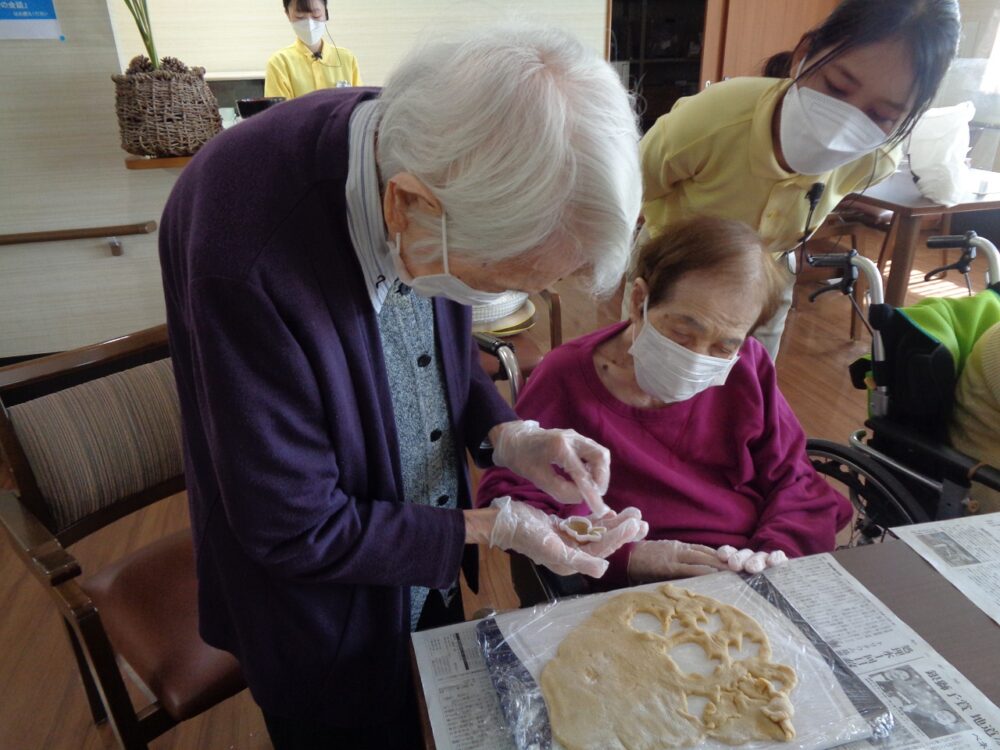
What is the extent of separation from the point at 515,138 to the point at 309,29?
3229mm

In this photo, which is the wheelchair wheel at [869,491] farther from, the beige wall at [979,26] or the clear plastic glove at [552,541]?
the beige wall at [979,26]

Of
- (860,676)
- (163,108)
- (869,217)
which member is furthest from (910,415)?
(869,217)

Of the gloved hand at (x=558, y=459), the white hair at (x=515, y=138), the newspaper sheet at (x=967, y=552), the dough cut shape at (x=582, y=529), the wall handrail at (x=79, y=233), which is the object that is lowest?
the newspaper sheet at (x=967, y=552)

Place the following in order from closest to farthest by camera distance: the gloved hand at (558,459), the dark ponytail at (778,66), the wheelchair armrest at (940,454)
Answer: the gloved hand at (558,459), the wheelchair armrest at (940,454), the dark ponytail at (778,66)

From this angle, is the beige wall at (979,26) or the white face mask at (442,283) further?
the beige wall at (979,26)

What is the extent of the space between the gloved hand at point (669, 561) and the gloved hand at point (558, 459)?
17 cm

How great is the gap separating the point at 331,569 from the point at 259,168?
474mm

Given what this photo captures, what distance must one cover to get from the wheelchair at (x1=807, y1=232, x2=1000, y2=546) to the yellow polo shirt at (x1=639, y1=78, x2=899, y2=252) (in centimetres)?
24

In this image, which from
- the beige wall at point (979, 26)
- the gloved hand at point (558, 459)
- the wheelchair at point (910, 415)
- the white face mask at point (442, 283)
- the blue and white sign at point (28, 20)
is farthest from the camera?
the beige wall at point (979, 26)

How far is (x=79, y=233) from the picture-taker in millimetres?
2779

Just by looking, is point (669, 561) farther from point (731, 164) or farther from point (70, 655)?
point (70, 655)

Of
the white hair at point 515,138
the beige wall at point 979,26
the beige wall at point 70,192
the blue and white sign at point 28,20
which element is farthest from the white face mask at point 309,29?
the beige wall at point 979,26

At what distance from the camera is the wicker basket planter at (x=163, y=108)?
223 cm

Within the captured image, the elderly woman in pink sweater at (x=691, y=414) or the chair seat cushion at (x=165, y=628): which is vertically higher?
the elderly woman in pink sweater at (x=691, y=414)
